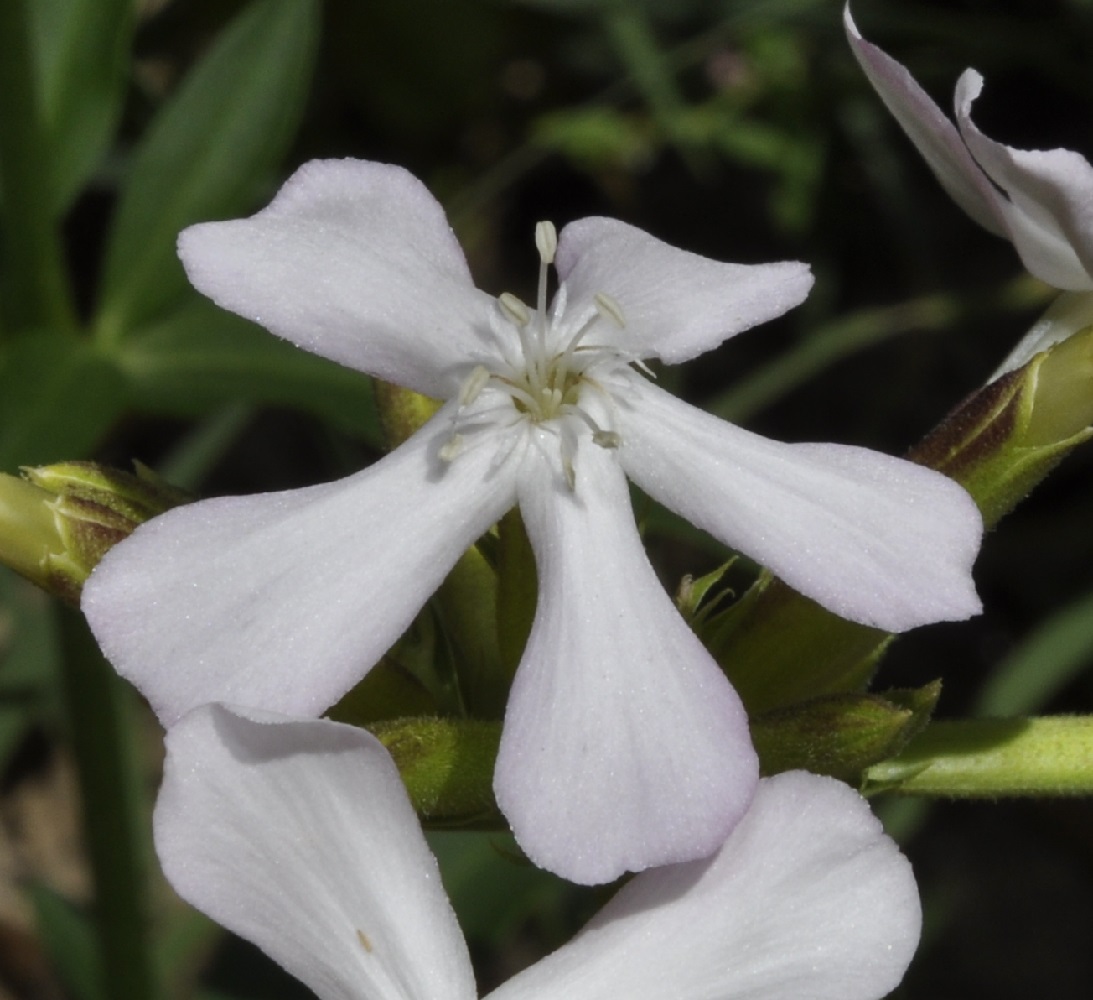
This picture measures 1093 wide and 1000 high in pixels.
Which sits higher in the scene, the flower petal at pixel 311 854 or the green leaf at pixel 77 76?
the green leaf at pixel 77 76

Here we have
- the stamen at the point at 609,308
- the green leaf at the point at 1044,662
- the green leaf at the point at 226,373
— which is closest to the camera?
the stamen at the point at 609,308

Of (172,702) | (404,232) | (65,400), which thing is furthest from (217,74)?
(172,702)

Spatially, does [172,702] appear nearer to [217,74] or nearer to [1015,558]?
[217,74]

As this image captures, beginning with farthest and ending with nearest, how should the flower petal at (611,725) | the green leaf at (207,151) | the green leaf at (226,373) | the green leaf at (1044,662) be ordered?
the green leaf at (1044,662), the green leaf at (207,151), the green leaf at (226,373), the flower petal at (611,725)

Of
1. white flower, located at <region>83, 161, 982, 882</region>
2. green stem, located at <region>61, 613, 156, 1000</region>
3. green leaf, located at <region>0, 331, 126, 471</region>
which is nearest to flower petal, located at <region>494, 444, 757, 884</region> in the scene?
white flower, located at <region>83, 161, 982, 882</region>

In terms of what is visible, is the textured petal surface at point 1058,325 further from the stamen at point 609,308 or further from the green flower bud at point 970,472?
the stamen at point 609,308

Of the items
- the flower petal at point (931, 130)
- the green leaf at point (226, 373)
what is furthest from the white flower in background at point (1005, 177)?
the green leaf at point (226, 373)

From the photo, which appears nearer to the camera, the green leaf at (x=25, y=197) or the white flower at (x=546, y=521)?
the white flower at (x=546, y=521)

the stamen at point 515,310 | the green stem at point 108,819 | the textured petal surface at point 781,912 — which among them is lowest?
the green stem at point 108,819
